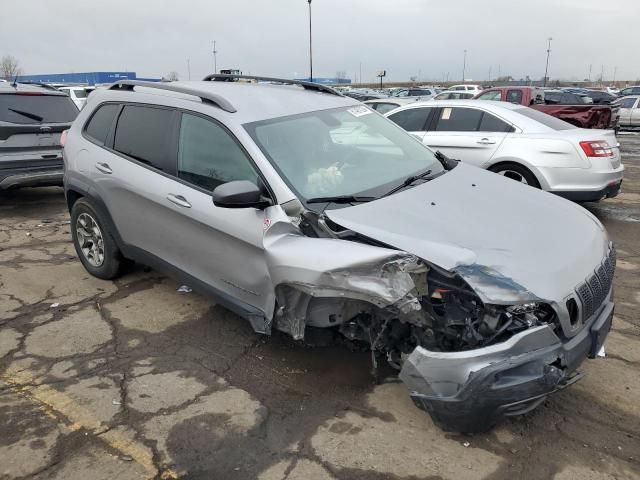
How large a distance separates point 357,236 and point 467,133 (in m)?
5.22

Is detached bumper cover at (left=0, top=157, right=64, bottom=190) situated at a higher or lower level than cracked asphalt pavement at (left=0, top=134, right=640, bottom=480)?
higher

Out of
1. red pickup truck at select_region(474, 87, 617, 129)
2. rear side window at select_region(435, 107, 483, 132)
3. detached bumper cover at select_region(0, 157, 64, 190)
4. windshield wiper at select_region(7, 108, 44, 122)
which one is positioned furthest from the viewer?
red pickup truck at select_region(474, 87, 617, 129)

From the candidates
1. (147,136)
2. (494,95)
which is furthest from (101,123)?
(494,95)

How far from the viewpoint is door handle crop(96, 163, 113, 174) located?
14.3 feet

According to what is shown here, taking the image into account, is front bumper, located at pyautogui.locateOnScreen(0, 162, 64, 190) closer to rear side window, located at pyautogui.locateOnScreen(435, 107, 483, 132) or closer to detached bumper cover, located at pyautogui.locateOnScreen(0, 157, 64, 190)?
detached bumper cover, located at pyautogui.locateOnScreen(0, 157, 64, 190)

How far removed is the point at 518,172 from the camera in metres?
6.97

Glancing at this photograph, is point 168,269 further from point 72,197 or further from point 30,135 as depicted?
point 30,135

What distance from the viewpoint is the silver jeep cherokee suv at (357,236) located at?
8.23 feet

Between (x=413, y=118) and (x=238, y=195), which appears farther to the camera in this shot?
(x=413, y=118)

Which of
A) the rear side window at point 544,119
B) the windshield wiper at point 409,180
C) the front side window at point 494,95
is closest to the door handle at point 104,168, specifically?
the windshield wiper at point 409,180

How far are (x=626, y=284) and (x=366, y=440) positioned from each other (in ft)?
11.1

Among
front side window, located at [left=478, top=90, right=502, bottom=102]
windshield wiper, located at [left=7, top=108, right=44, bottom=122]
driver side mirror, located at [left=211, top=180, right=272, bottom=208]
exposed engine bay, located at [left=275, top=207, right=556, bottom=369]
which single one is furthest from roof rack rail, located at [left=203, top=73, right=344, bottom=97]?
front side window, located at [left=478, top=90, right=502, bottom=102]

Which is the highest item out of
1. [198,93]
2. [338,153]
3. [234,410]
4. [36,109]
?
[198,93]

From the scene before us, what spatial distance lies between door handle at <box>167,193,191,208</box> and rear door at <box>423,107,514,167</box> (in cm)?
489
